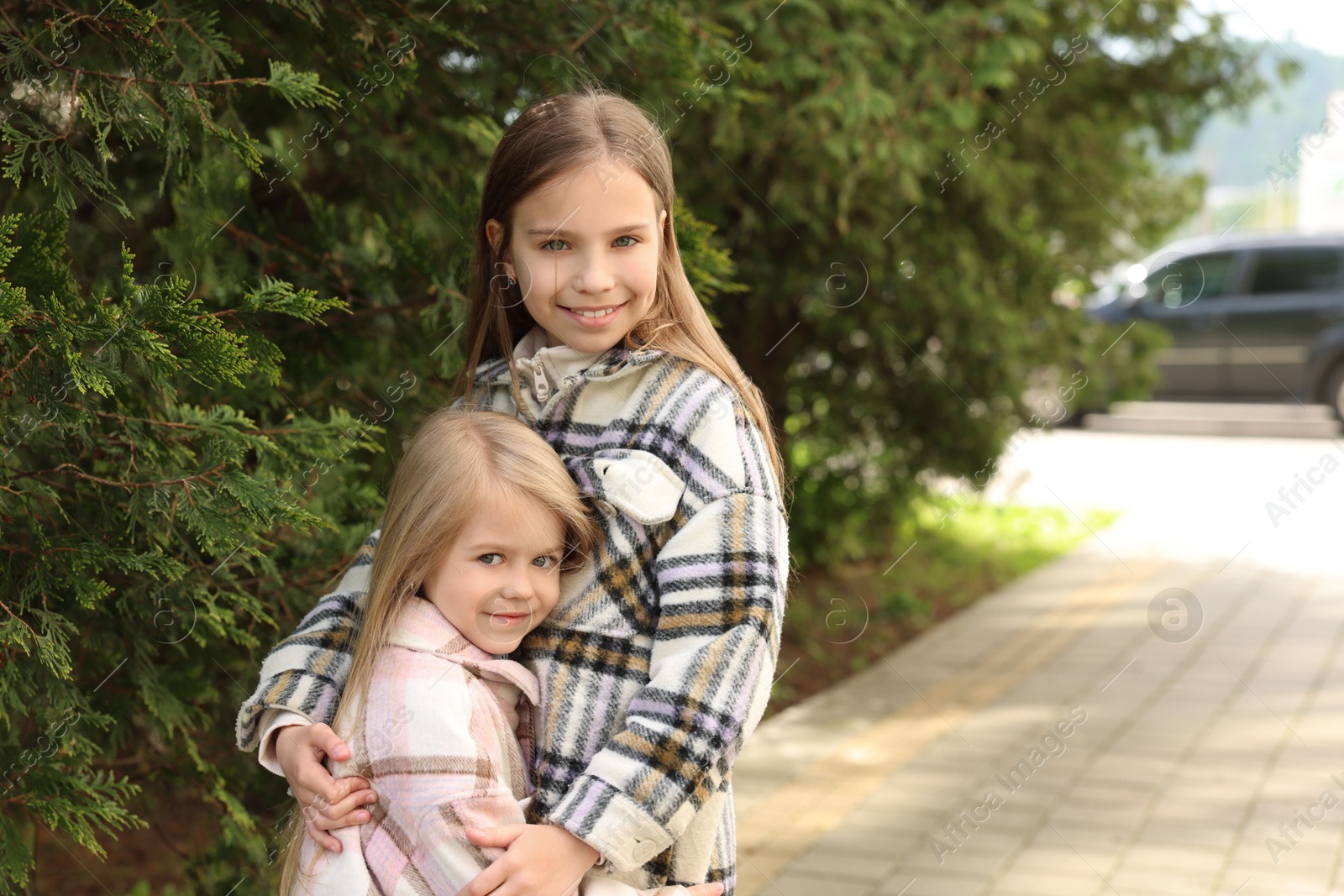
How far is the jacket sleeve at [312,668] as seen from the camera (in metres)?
1.95

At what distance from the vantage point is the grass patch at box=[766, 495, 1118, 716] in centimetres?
670

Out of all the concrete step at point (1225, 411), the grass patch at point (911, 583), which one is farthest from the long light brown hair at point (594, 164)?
the concrete step at point (1225, 411)

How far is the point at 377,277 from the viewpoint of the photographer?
10.0ft

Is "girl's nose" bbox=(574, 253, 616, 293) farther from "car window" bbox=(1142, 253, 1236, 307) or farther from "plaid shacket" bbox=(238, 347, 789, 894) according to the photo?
"car window" bbox=(1142, 253, 1236, 307)

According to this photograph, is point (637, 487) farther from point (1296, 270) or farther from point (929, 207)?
point (1296, 270)

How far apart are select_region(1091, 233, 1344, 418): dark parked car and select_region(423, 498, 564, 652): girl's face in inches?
480

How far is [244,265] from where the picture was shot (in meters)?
2.98

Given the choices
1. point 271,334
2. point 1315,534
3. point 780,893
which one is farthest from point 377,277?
point 1315,534

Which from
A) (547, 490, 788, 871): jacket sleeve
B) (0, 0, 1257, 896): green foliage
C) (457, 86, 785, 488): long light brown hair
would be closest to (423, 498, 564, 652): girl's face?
(547, 490, 788, 871): jacket sleeve

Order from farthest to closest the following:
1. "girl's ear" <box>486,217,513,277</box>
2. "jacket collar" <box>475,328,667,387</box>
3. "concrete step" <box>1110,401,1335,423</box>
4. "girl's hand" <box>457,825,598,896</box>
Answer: "concrete step" <box>1110,401,1335,423</box> → "girl's ear" <box>486,217,513,277</box> → "jacket collar" <box>475,328,667,387</box> → "girl's hand" <box>457,825,598,896</box>

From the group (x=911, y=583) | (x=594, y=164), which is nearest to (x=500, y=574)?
(x=594, y=164)

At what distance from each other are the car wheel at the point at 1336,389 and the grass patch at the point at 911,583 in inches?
190

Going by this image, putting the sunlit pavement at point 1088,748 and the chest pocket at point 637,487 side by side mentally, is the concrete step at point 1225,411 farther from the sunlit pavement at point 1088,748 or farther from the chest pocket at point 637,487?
the chest pocket at point 637,487

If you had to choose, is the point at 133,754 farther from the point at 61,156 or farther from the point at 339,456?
the point at 61,156
